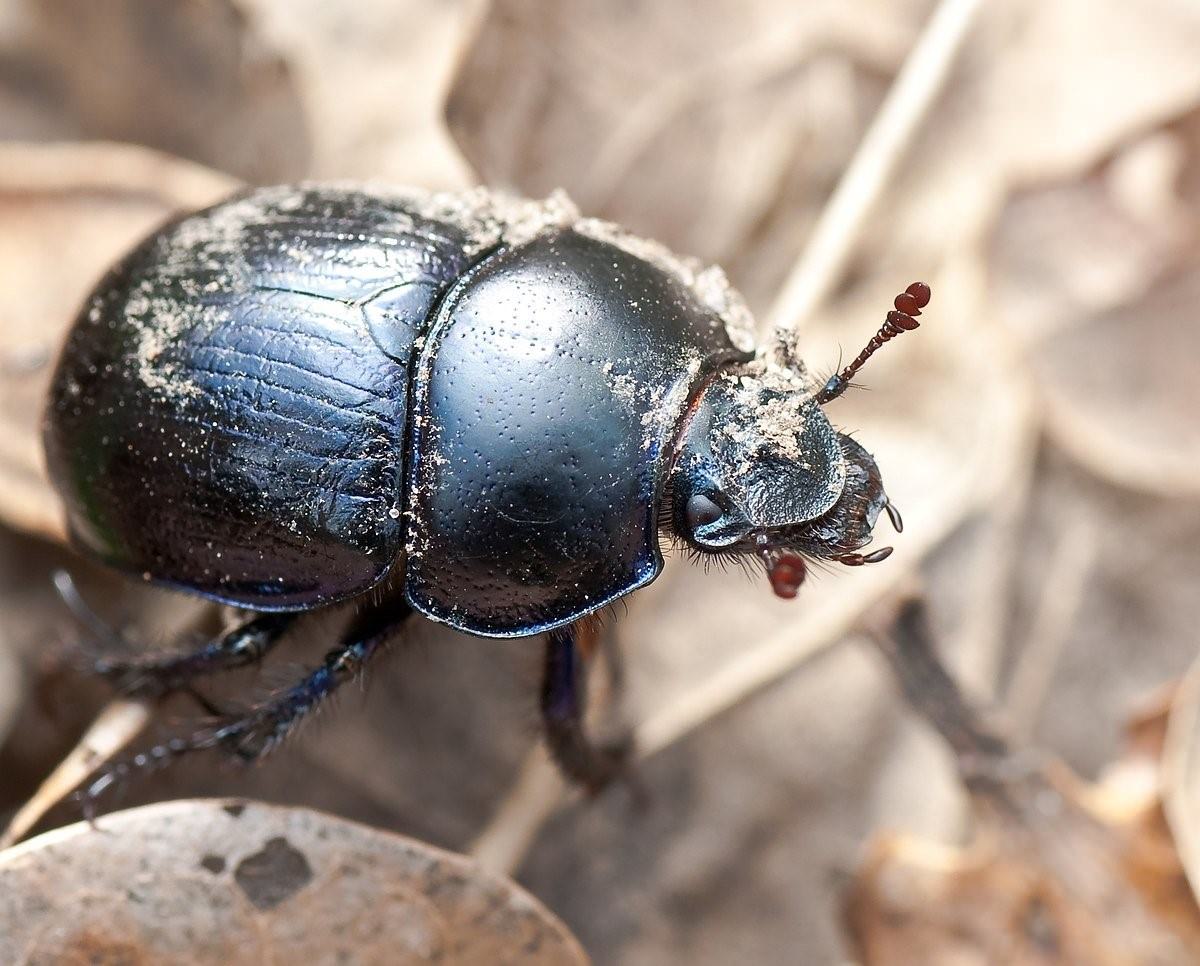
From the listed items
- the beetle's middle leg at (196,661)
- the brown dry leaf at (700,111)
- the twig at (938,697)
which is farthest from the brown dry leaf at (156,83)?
the twig at (938,697)

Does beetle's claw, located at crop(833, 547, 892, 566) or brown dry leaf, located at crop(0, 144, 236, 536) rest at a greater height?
beetle's claw, located at crop(833, 547, 892, 566)

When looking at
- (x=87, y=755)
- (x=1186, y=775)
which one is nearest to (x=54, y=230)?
(x=87, y=755)

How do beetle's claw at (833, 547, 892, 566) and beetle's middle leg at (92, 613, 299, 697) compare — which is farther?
beetle's middle leg at (92, 613, 299, 697)

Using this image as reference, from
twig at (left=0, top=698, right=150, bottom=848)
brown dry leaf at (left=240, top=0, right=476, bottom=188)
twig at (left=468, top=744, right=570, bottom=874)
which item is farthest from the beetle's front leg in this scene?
brown dry leaf at (left=240, top=0, right=476, bottom=188)

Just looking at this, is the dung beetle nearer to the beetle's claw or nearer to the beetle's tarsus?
the beetle's claw

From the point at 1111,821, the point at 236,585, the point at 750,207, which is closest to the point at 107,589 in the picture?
the point at 236,585

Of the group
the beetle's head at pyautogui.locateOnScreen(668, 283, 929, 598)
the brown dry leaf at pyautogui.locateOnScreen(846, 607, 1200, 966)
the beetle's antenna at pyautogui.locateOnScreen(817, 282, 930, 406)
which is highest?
the beetle's antenna at pyautogui.locateOnScreen(817, 282, 930, 406)

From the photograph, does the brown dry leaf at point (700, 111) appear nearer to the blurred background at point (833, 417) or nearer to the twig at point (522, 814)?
the blurred background at point (833, 417)

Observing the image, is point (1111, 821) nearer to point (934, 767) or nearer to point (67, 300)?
point (934, 767)
